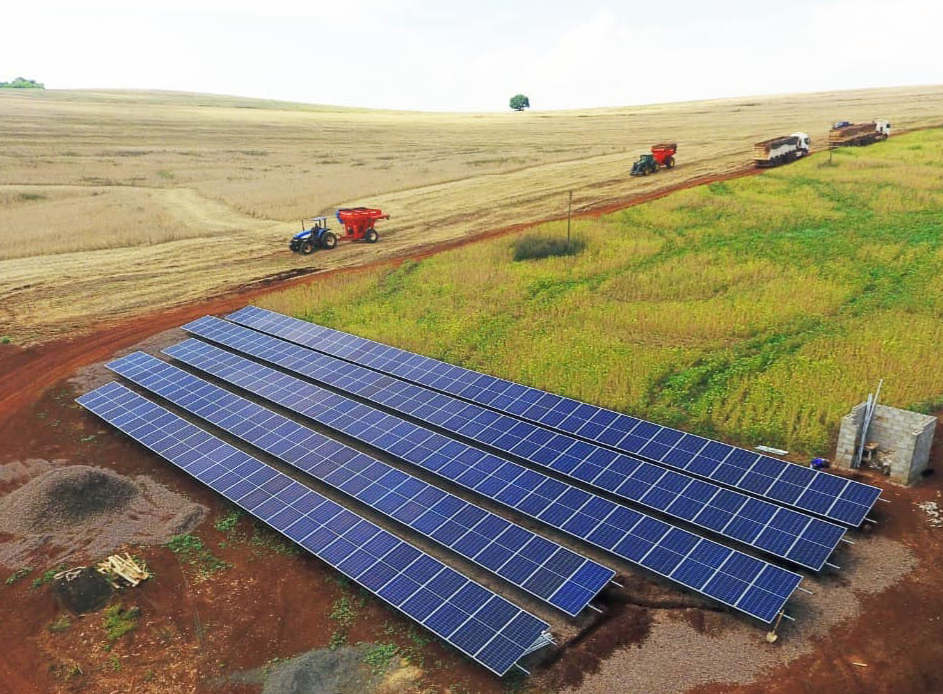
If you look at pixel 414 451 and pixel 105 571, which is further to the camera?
pixel 414 451

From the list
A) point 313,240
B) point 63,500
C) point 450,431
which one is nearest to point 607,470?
point 450,431

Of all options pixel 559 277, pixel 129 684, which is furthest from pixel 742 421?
pixel 129 684

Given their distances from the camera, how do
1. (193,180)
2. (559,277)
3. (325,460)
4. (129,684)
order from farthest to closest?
(193,180), (559,277), (325,460), (129,684)

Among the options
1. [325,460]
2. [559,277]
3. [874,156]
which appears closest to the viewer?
[325,460]

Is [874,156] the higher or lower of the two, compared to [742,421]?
higher

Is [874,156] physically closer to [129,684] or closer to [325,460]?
[325,460]

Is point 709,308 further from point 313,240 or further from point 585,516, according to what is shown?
point 313,240
